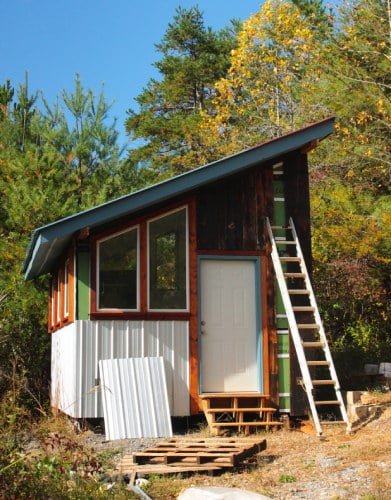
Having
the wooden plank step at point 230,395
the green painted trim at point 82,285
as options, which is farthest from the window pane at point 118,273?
the wooden plank step at point 230,395

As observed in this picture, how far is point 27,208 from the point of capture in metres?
15.9

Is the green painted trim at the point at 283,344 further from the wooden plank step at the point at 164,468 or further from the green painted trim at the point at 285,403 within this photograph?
the wooden plank step at the point at 164,468

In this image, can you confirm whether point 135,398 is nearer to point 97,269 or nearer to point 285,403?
point 97,269

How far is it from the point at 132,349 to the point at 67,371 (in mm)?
1276

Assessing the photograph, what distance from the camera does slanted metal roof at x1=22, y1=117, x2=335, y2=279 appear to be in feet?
35.0

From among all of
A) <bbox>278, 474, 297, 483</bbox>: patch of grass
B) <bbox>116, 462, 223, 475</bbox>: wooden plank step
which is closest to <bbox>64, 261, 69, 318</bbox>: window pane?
<bbox>116, 462, 223, 475</bbox>: wooden plank step

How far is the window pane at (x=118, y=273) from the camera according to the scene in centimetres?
1146

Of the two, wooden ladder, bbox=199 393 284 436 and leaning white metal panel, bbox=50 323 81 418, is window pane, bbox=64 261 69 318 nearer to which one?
leaning white metal panel, bbox=50 323 81 418

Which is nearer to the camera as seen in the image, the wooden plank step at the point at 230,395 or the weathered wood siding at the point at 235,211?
the wooden plank step at the point at 230,395

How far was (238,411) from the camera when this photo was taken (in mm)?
11188

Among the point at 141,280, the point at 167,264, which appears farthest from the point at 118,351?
the point at 167,264

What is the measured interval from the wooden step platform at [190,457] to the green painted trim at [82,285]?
278cm

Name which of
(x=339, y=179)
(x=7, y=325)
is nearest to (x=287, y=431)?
(x=7, y=325)

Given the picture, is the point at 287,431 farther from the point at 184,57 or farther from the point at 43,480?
the point at 184,57
